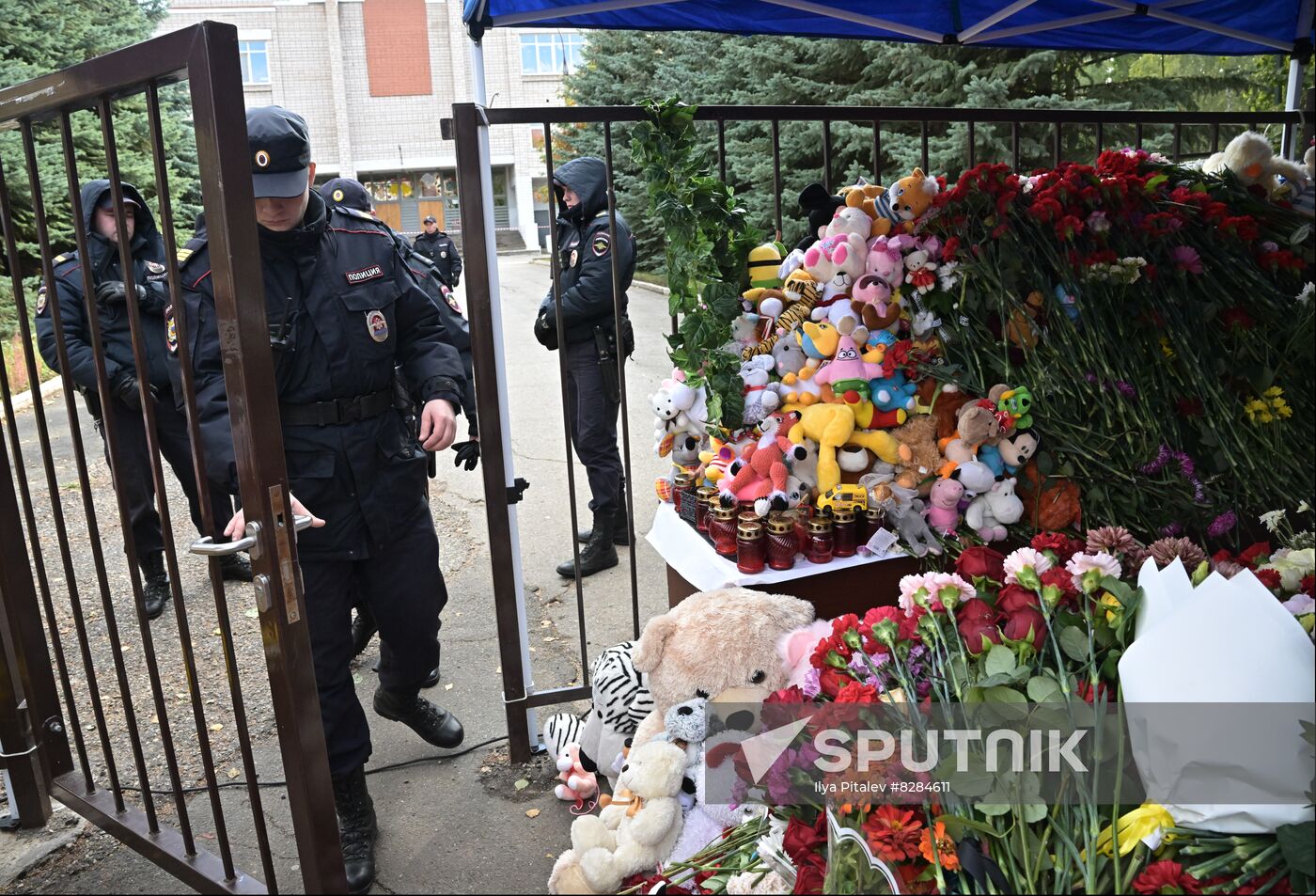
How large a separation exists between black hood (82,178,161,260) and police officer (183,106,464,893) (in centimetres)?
215

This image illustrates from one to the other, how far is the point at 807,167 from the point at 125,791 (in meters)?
9.86

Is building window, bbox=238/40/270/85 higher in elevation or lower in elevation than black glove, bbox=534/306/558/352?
higher

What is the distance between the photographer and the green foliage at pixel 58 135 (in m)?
11.7

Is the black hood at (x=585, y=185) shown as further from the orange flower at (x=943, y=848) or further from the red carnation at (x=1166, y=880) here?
the red carnation at (x=1166, y=880)

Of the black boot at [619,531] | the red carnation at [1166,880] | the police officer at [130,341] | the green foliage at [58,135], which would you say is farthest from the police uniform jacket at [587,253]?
the green foliage at [58,135]

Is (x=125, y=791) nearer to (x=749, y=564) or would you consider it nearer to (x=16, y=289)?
(x=16, y=289)

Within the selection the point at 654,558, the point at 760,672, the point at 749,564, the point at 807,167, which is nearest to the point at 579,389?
the point at 654,558

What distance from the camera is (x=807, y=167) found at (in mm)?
11438

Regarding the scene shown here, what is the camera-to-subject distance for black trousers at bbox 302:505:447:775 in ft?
9.25

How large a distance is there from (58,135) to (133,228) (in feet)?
25.8

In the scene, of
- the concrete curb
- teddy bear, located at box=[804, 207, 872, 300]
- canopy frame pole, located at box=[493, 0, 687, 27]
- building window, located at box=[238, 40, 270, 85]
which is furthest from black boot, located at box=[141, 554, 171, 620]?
building window, located at box=[238, 40, 270, 85]

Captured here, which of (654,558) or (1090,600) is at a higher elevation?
A: (1090,600)

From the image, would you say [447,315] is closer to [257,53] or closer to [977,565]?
[977,565]

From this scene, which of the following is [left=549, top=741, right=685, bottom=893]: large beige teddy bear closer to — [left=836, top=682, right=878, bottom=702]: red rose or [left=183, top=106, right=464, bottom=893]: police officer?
[left=836, top=682, right=878, bottom=702]: red rose
